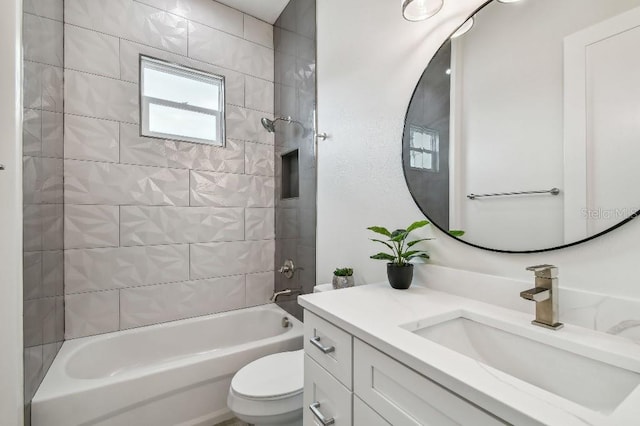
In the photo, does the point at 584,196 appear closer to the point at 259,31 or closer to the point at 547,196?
the point at 547,196

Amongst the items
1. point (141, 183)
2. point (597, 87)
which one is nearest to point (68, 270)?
point (141, 183)

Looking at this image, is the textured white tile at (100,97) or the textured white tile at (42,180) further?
the textured white tile at (100,97)

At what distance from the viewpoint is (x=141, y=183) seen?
2.14 m

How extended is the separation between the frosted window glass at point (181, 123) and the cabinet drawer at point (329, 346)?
1967 millimetres

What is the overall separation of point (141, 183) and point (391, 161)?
184 centimetres

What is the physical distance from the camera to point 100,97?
2006 mm

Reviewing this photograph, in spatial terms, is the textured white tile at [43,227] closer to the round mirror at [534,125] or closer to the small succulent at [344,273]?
the small succulent at [344,273]

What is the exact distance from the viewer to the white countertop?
44 centimetres

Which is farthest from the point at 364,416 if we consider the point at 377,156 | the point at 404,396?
the point at 377,156

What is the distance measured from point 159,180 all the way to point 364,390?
2.11 metres

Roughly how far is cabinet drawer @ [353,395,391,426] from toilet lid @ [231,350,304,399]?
0.65 m

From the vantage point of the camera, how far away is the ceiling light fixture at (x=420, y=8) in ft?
3.79

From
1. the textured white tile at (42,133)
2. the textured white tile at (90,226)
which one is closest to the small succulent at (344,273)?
the textured white tile at (42,133)

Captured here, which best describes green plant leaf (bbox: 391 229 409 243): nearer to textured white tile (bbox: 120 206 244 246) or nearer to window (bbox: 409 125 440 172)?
window (bbox: 409 125 440 172)
